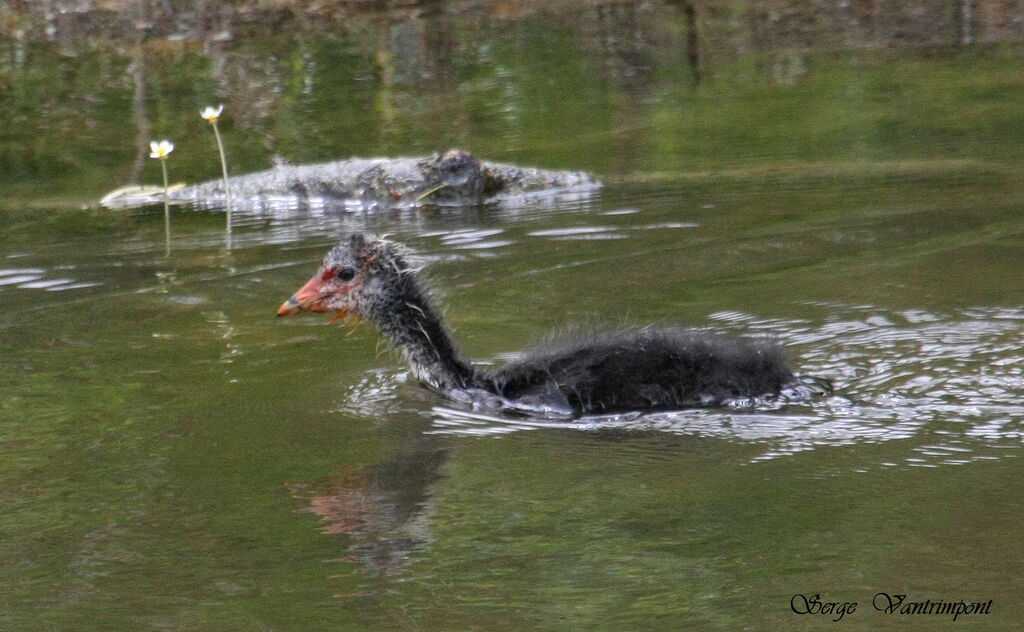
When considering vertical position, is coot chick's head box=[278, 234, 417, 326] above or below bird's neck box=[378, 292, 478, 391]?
above

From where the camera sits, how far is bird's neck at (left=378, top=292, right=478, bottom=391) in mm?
5682

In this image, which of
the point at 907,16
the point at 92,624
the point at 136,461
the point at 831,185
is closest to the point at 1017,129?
the point at 831,185

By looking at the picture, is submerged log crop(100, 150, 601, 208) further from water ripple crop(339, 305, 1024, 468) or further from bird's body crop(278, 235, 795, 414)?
bird's body crop(278, 235, 795, 414)

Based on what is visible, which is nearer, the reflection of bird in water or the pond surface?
the pond surface

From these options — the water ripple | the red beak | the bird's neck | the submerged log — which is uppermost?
the submerged log

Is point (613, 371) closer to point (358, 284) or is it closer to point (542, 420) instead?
point (542, 420)

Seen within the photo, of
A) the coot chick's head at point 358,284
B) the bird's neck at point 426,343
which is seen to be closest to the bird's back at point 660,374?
the bird's neck at point 426,343

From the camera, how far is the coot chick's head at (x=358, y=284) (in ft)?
19.3

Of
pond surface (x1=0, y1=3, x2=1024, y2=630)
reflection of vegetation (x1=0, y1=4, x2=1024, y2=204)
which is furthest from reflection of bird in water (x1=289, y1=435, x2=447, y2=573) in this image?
reflection of vegetation (x1=0, y1=4, x2=1024, y2=204)

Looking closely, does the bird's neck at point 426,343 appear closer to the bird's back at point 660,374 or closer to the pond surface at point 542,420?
the pond surface at point 542,420

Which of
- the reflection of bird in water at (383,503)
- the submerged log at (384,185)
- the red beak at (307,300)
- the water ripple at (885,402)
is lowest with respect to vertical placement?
the reflection of bird in water at (383,503)

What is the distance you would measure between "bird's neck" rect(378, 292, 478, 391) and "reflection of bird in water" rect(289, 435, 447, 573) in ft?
1.85

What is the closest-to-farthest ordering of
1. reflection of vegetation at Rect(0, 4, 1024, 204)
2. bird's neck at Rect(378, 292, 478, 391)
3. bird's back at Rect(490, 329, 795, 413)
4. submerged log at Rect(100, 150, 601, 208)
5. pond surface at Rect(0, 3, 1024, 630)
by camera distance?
1. pond surface at Rect(0, 3, 1024, 630)
2. bird's back at Rect(490, 329, 795, 413)
3. bird's neck at Rect(378, 292, 478, 391)
4. submerged log at Rect(100, 150, 601, 208)
5. reflection of vegetation at Rect(0, 4, 1024, 204)

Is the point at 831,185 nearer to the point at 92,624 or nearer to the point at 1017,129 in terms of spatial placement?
the point at 1017,129
